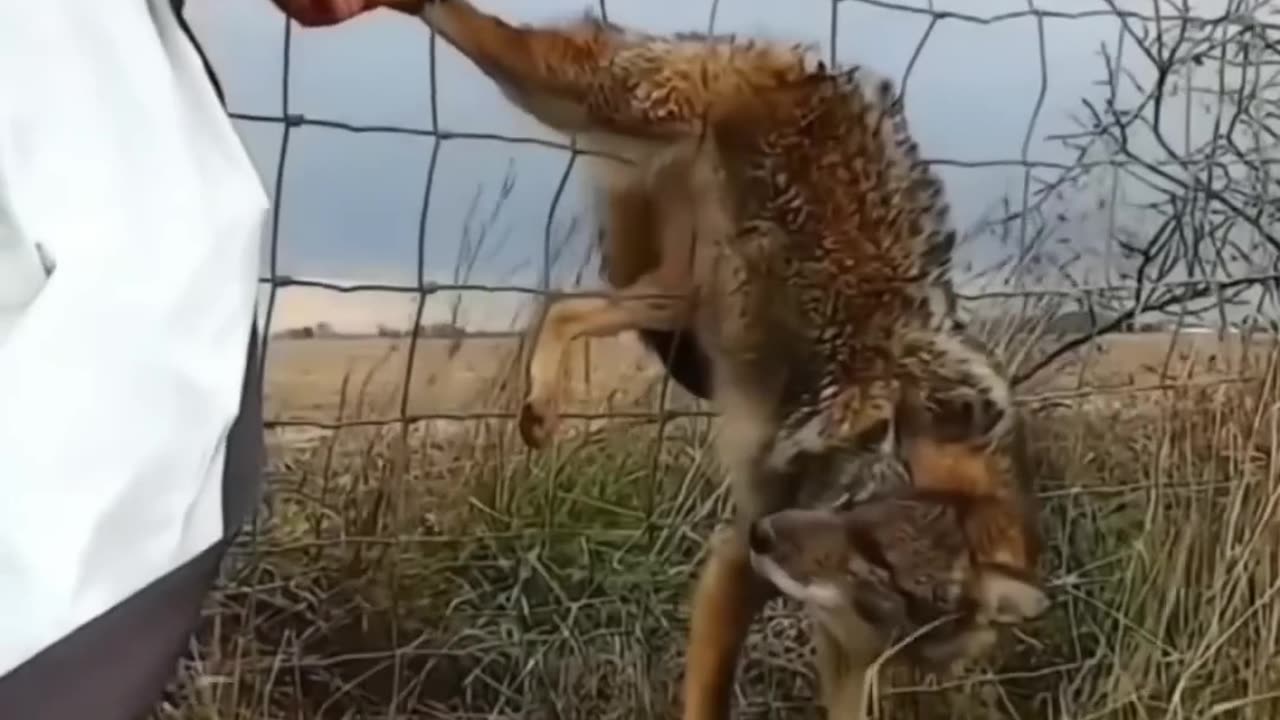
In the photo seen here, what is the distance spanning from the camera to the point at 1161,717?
96cm

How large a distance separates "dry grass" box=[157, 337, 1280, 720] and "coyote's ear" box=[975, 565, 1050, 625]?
0.4 inches

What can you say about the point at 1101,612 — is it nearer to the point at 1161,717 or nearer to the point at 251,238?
the point at 1161,717

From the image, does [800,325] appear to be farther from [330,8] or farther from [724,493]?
[330,8]

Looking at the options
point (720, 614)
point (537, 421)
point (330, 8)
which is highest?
point (330, 8)

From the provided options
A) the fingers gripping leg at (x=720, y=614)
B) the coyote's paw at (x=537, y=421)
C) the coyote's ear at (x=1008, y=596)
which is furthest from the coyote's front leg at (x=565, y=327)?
the coyote's ear at (x=1008, y=596)

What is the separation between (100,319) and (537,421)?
0.27 m

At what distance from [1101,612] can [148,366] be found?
21.6 inches

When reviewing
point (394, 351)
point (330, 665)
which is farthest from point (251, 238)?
point (330, 665)

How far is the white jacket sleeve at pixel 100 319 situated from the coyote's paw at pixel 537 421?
17cm

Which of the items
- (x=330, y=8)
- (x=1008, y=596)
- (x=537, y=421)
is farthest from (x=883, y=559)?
(x=330, y=8)

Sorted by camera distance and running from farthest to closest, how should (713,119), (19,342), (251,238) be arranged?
(713,119), (251,238), (19,342)

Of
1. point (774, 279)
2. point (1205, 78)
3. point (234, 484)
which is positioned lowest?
point (234, 484)

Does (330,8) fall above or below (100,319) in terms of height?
above

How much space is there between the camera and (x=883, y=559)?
2.99ft
